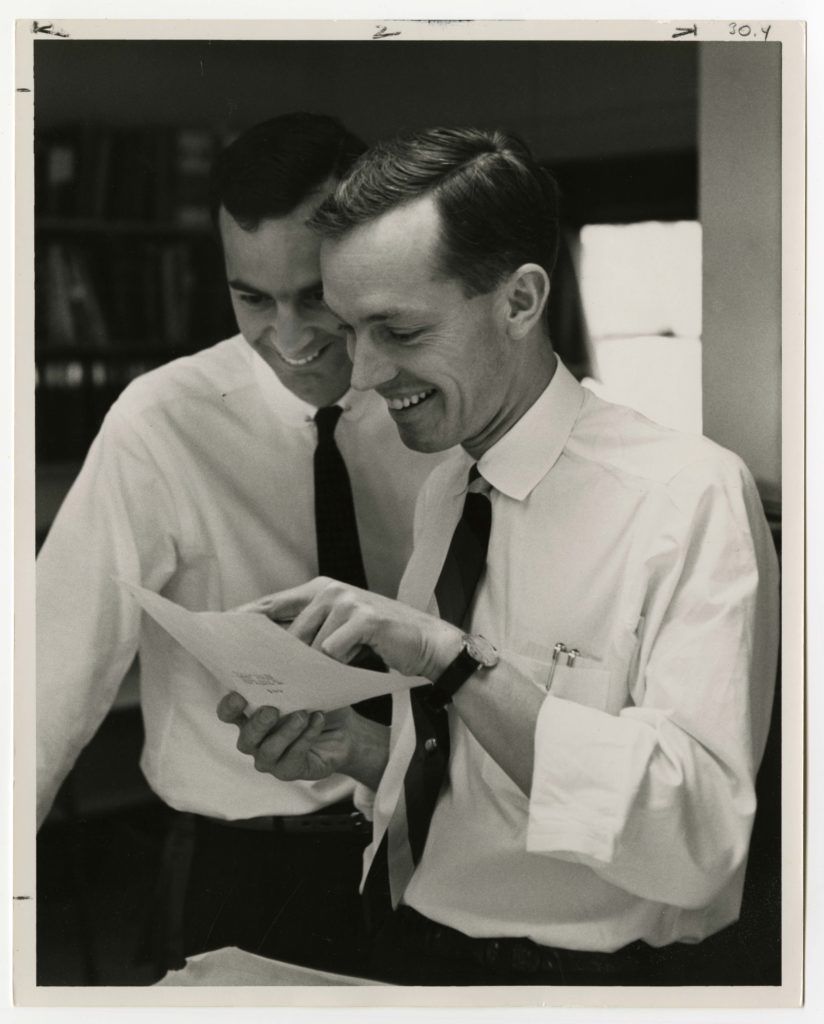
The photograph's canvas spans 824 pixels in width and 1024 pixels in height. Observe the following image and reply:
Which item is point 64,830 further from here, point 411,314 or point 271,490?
point 411,314

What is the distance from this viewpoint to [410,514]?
183cm

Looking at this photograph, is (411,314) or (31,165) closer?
(411,314)

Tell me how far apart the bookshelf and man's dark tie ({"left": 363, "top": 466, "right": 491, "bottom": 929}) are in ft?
1.68

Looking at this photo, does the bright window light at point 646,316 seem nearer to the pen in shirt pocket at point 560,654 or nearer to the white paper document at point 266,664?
the pen in shirt pocket at point 560,654

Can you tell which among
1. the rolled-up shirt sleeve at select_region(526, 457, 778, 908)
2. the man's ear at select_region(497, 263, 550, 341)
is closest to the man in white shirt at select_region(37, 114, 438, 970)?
the man's ear at select_region(497, 263, 550, 341)

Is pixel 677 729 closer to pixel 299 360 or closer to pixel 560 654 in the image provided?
pixel 560 654

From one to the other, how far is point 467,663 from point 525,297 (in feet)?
1.92

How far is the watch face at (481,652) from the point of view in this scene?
1740 millimetres

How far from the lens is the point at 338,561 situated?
5.95 feet

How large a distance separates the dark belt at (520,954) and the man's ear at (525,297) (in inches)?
38.0

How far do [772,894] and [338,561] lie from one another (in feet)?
2.98

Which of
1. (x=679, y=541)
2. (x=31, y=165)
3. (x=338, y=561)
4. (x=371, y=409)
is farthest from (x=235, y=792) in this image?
(x=31, y=165)

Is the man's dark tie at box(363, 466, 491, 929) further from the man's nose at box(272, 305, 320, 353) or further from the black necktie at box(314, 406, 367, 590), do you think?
the man's nose at box(272, 305, 320, 353)

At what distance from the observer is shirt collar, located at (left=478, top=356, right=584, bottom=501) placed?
1776mm
